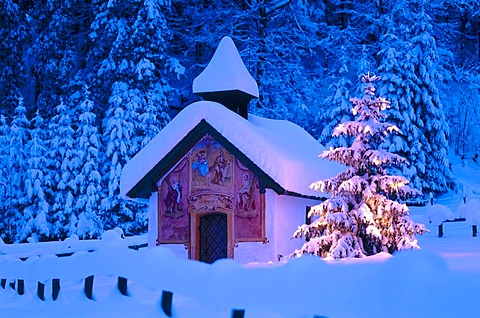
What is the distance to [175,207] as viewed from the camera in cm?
2081

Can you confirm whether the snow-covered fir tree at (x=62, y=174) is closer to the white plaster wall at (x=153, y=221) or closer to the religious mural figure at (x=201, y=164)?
the white plaster wall at (x=153, y=221)

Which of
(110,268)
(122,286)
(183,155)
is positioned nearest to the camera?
(110,268)

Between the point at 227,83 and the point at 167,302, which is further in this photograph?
the point at 227,83

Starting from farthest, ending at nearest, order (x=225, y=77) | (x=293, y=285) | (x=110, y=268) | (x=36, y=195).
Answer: (x=36, y=195) → (x=225, y=77) → (x=110, y=268) → (x=293, y=285)

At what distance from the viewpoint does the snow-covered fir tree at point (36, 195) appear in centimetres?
3164

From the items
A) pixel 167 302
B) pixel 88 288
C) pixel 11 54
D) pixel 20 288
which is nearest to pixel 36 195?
pixel 11 54

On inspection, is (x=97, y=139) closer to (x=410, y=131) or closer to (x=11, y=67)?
(x=11, y=67)

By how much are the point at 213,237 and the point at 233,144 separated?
2966 millimetres

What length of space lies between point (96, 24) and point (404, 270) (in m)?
36.3

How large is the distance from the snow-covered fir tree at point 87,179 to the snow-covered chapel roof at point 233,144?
1122cm

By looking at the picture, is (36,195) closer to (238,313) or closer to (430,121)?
(430,121)

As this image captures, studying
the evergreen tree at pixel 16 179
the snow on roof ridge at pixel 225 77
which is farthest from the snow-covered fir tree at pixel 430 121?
the evergreen tree at pixel 16 179

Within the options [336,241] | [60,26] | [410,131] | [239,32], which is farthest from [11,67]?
[336,241]

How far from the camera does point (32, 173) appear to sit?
1278 inches
